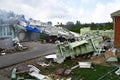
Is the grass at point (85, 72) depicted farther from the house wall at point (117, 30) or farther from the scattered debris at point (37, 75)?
the house wall at point (117, 30)

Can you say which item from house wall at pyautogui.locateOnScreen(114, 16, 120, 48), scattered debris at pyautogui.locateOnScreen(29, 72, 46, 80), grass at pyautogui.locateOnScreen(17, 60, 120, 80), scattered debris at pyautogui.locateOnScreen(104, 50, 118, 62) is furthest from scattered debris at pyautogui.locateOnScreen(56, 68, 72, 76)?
house wall at pyautogui.locateOnScreen(114, 16, 120, 48)

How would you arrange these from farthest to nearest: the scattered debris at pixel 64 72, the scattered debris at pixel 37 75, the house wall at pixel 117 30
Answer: the house wall at pixel 117 30 → the scattered debris at pixel 64 72 → the scattered debris at pixel 37 75

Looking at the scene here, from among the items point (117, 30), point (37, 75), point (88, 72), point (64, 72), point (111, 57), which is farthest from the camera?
point (117, 30)

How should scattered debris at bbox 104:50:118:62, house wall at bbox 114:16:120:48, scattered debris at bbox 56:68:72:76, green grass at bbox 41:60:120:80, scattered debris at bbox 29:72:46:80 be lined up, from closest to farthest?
1. green grass at bbox 41:60:120:80
2. scattered debris at bbox 29:72:46:80
3. scattered debris at bbox 56:68:72:76
4. scattered debris at bbox 104:50:118:62
5. house wall at bbox 114:16:120:48

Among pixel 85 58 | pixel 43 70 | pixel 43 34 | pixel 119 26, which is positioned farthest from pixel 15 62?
pixel 43 34

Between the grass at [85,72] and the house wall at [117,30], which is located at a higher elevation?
the house wall at [117,30]

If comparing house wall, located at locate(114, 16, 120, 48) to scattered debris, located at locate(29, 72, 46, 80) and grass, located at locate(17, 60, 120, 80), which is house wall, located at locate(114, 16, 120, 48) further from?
scattered debris, located at locate(29, 72, 46, 80)

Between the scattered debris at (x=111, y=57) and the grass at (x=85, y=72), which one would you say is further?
the scattered debris at (x=111, y=57)

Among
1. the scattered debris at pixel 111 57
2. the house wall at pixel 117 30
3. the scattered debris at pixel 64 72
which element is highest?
the house wall at pixel 117 30

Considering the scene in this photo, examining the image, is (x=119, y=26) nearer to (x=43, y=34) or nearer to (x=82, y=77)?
(x=82, y=77)

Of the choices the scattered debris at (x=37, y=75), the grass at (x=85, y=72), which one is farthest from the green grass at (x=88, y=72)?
the scattered debris at (x=37, y=75)

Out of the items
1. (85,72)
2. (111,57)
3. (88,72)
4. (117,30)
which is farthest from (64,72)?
(117,30)

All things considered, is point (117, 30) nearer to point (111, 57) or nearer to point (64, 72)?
point (111, 57)

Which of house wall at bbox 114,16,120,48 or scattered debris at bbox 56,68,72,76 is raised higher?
house wall at bbox 114,16,120,48
